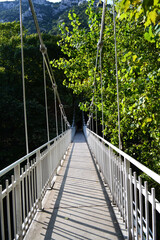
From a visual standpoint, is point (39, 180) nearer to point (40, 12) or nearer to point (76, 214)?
point (76, 214)

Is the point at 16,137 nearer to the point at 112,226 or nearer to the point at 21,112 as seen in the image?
the point at 21,112

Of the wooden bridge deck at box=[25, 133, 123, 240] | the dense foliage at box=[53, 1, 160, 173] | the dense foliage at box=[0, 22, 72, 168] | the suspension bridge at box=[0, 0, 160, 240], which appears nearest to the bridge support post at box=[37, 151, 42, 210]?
the suspension bridge at box=[0, 0, 160, 240]

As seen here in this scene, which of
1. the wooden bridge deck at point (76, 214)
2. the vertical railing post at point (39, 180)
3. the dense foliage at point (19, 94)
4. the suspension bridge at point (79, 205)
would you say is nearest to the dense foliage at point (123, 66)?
the suspension bridge at point (79, 205)

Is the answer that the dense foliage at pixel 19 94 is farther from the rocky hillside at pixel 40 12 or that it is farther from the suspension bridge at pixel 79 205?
the suspension bridge at pixel 79 205

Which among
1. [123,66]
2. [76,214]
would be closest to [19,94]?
[123,66]

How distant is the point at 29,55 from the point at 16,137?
7698 mm

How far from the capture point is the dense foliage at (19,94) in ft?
59.2

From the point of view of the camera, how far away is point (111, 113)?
21.5 feet

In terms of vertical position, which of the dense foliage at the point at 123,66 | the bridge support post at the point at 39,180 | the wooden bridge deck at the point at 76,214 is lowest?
the wooden bridge deck at the point at 76,214

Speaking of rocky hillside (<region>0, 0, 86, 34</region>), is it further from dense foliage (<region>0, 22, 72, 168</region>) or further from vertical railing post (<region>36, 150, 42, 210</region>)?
vertical railing post (<region>36, 150, 42, 210</region>)

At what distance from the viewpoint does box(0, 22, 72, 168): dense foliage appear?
1803 cm

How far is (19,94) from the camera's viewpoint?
20.2 meters

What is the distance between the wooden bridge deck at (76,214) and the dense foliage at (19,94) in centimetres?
1341

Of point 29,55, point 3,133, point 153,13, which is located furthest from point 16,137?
point 153,13
